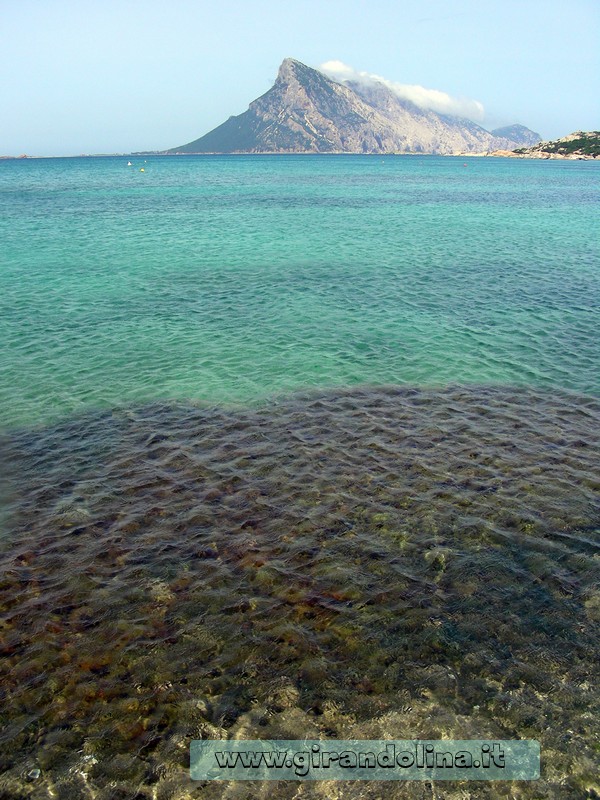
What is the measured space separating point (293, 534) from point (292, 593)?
7.87 ft

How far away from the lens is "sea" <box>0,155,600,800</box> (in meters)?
10.7

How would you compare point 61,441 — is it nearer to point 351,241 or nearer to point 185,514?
point 185,514

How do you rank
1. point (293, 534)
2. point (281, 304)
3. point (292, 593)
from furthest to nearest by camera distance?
1. point (281, 304)
2. point (293, 534)
3. point (292, 593)

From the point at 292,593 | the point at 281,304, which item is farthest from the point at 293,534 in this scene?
the point at 281,304

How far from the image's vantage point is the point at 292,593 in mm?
13945

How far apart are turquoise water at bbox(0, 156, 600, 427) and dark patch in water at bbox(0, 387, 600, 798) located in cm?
503

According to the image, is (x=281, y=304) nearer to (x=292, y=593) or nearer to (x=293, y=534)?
(x=293, y=534)

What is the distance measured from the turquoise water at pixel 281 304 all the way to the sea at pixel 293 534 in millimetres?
273

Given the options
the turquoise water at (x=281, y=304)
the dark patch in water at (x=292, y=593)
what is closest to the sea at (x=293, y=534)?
the dark patch in water at (x=292, y=593)

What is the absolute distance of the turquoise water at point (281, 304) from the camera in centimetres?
2733

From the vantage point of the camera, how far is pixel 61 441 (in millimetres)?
21500

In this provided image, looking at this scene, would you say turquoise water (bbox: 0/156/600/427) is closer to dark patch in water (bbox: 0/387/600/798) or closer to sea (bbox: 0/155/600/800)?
sea (bbox: 0/155/600/800)

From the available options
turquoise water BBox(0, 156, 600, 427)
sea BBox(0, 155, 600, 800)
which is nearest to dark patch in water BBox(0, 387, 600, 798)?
sea BBox(0, 155, 600, 800)

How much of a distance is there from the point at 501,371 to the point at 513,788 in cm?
2098
